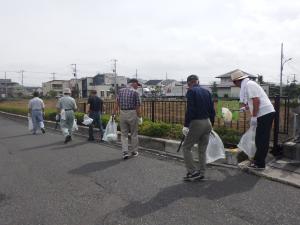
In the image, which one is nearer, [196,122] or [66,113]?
[196,122]

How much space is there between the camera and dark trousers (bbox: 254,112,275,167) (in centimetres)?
623

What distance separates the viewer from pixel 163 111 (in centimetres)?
1166

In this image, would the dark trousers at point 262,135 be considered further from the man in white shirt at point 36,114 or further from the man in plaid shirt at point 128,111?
the man in white shirt at point 36,114

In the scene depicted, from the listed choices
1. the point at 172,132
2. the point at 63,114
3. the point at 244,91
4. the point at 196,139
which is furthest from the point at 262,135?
the point at 63,114

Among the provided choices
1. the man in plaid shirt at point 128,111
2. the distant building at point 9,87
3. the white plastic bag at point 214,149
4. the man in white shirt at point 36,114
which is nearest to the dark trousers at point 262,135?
the white plastic bag at point 214,149

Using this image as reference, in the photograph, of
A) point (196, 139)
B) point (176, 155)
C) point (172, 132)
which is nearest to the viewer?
point (196, 139)

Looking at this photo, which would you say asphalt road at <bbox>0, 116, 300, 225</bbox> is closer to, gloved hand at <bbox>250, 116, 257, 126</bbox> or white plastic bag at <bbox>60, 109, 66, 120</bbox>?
gloved hand at <bbox>250, 116, 257, 126</bbox>

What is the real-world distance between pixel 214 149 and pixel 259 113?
0.99m

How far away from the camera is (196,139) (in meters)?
5.94

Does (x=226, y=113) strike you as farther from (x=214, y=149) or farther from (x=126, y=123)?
(x=126, y=123)

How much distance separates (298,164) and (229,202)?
99.7 inches

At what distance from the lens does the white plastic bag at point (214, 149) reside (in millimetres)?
6422

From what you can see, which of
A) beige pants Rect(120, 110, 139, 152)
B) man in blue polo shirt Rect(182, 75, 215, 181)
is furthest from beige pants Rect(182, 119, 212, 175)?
beige pants Rect(120, 110, 139, 152)

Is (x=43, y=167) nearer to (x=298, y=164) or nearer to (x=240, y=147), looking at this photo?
(x=240, y=147)
